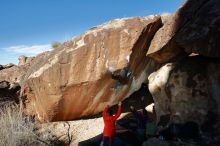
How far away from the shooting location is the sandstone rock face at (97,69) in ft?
30.2

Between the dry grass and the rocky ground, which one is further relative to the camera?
the dry grass

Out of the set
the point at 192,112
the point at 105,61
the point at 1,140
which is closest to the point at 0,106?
the point at 1,140

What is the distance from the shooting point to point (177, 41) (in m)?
7.62

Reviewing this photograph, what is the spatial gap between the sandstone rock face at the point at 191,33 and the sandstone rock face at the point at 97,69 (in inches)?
32.9

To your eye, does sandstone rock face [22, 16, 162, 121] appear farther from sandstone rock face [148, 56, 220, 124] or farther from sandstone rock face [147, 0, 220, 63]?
sandstone rock face [148, 56, 220, 124]

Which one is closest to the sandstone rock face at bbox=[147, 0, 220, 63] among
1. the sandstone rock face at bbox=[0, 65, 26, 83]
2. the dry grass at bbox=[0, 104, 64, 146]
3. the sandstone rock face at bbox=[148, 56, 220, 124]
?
the sandstone rock face at bbox=[148, 56, 220, 124]

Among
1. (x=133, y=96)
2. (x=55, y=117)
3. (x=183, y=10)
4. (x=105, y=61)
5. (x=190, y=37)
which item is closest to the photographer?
(x=190, y=37)

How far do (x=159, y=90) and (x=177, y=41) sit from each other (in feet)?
4.67

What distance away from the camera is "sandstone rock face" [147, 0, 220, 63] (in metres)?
7.13

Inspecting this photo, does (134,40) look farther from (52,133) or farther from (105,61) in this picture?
(52,133)

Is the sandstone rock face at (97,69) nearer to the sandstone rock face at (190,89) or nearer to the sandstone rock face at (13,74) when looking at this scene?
the sandstone rock face at (190,89)

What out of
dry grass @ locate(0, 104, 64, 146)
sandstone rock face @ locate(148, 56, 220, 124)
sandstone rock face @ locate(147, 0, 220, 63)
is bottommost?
dry grass @ locate(0, 104, 64, 146)

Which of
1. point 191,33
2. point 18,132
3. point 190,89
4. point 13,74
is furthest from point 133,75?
point 13,74

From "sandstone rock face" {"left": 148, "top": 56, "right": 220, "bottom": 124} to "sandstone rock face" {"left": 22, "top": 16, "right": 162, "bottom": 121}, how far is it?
103 centimetres
